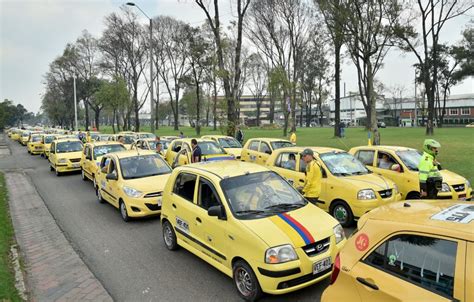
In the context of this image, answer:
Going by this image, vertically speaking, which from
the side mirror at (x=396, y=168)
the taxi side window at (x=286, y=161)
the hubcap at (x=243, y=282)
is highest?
the taxi side window at (x=286, y=161)

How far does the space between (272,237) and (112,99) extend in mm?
42326

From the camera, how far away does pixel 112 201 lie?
939cm

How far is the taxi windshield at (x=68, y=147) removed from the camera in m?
17.3

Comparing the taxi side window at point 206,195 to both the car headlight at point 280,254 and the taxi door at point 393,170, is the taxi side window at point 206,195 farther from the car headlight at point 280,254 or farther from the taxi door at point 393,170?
the taxi door at point 393,170

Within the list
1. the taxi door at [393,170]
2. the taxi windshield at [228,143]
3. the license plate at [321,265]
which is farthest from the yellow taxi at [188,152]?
the license plate at [321,265]

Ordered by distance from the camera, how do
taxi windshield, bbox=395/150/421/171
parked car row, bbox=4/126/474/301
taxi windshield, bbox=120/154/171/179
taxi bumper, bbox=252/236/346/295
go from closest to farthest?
parked car row, bbox=4/126/474/301, taxi bumper, bbox=252/236/346/295, taxi windshield, bbox=395/150/421/171, taxi windshield, bbox=120/154/171/179

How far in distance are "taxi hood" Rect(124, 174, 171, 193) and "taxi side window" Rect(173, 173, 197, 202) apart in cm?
223

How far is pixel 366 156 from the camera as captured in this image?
9.95m

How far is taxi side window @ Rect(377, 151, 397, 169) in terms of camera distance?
9344 millimetres

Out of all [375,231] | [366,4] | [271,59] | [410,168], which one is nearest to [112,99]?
[271,59]

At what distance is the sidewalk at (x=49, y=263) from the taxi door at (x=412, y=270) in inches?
143

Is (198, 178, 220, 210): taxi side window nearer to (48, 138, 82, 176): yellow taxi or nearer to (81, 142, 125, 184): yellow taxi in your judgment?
(81, 142, 125, 184): yellow taxi

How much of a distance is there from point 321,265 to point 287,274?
51cm

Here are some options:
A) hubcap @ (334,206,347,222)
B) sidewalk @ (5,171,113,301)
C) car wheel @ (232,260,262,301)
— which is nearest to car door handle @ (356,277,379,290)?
car wheel @ (232,260,262,301)
